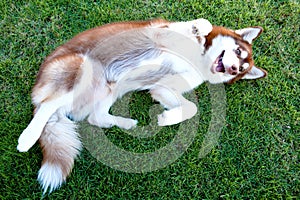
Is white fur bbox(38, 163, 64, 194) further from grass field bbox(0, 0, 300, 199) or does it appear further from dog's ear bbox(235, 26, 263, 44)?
dog's ear bbox(235, 26, 263, 44)

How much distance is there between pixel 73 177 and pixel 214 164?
58.1 inches

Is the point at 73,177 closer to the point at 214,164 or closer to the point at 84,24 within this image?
the point at 214,164

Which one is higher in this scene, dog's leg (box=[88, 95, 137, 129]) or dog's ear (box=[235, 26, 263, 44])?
dog's ear (box=[235, 26, 263, 44])

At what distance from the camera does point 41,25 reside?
3.97m

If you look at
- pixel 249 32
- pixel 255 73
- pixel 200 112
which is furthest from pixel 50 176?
pixel 249 32

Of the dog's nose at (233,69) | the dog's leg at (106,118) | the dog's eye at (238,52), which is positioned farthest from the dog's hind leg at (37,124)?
the dog's eye at (238,52)

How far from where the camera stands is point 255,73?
12.1 ft

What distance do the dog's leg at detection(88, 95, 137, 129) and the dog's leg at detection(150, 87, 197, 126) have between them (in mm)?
350

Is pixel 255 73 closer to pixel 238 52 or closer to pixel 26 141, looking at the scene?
pixel 238 52

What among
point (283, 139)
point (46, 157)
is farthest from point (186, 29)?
point (46, 157)

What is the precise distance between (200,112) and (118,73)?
1.03 meters

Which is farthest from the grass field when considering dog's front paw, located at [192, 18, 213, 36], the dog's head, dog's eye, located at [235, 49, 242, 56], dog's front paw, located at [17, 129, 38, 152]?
dog's front paw, located at [192, 18, 213, 36]

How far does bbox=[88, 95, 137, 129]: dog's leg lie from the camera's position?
3.54m

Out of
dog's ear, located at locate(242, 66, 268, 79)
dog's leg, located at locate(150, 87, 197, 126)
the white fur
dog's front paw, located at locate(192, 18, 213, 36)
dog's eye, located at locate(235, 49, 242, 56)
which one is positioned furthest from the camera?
dog's ear, located at locate(242, 66, 268, 79)
